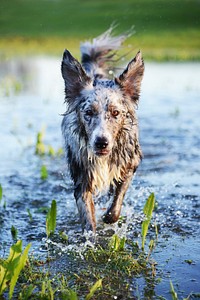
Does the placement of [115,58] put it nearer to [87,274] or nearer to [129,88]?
[129,88]

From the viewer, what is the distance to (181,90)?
1694 cm

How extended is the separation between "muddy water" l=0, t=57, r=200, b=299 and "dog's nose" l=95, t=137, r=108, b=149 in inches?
39.5

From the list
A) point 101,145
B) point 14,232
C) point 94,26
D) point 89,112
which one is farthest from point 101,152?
point 94,26

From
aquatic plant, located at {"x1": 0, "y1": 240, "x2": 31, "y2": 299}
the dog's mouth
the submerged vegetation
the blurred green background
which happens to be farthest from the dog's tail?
the blurred green background

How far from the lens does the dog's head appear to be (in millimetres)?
4512

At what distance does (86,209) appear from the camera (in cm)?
491

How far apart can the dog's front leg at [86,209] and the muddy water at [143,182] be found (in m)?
0.24


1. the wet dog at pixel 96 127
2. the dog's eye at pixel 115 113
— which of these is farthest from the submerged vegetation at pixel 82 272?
the dog's eye at pixel 115 113

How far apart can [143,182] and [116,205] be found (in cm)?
182

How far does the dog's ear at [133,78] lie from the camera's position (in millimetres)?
4938

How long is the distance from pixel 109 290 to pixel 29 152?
525 cm

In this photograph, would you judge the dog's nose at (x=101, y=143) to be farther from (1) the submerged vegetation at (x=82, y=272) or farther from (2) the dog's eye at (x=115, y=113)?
(1) the submerged vegetation at (x=82, y=272)

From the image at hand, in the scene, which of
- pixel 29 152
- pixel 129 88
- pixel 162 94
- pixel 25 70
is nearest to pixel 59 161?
pixel 29 152

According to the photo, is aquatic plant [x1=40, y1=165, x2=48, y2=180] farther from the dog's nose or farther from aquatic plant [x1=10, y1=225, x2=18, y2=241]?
the dog's nose
